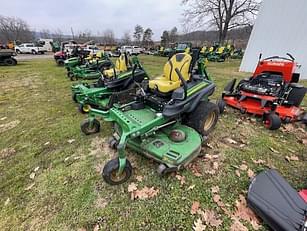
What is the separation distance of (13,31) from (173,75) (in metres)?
56.6

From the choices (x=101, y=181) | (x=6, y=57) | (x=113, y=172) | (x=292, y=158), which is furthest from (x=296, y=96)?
(x=6, y=57)

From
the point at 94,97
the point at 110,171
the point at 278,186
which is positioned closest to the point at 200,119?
the point at 278,186

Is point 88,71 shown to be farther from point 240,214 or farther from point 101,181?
point 240,214

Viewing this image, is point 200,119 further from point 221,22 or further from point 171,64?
point 221,22

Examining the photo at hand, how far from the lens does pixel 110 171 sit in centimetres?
209

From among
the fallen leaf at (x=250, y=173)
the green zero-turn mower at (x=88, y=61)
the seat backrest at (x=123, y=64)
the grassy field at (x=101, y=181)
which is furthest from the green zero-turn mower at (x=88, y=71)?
the fallen leaf at (x=250, y=173)

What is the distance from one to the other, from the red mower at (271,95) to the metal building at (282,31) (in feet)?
19.7

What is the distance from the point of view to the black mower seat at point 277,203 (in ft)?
5.29

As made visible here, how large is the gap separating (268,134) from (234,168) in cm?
141

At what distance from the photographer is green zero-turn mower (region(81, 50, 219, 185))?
7.23 ft

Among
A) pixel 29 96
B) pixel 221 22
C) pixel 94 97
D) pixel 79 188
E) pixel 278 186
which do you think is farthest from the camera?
pixel 221 22

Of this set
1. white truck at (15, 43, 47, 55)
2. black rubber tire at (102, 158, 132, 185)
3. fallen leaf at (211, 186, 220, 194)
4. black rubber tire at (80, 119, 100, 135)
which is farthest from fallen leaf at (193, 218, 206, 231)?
white truck at (15, 43, 47, 55)

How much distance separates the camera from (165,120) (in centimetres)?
262

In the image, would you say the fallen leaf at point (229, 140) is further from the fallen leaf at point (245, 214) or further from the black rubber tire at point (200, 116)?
the fallen leaf at point (245, 214)
